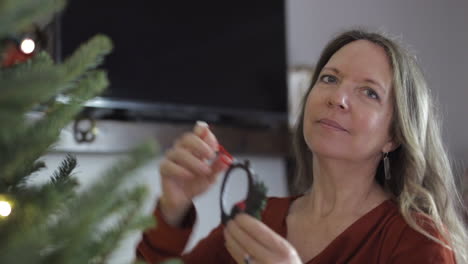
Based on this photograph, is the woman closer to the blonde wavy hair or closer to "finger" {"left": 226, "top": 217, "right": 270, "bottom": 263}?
the blonde wavy hair

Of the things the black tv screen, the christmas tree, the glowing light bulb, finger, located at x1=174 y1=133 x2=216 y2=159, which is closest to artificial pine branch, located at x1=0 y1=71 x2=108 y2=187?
the christmas tree

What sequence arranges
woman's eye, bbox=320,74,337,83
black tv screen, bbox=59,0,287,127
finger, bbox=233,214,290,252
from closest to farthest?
finger, bbox=233,214,290,252 → woman's eye, bbox=320,74,337,83 → black tv screen, bbox=59,0,287,127

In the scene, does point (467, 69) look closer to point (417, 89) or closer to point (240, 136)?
point (240, 136)

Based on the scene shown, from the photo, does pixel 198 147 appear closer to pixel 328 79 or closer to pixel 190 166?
pixel 190 166

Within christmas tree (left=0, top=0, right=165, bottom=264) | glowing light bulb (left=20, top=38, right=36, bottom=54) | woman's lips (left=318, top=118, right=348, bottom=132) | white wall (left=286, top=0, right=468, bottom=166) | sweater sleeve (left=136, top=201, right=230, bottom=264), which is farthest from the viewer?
white wall (left=286, top=0, right=468, bottom=166)

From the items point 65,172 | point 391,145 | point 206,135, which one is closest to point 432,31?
point 391,145

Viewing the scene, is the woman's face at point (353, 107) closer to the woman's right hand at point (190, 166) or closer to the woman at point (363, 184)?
the woman at point (363, 184)

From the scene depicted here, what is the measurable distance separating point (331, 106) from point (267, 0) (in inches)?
63.3

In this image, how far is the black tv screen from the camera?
7.10 feet

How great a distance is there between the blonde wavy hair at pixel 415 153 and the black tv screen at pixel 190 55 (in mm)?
1035

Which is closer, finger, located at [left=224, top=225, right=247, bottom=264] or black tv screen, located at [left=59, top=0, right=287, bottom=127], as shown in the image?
finger, located at [left=224, top=225, right=247, bottom=264]

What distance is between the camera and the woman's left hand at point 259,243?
0.70 m

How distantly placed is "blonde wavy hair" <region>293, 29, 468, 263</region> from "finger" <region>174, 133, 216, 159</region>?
477 millimetres

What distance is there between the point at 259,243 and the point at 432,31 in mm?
3164
